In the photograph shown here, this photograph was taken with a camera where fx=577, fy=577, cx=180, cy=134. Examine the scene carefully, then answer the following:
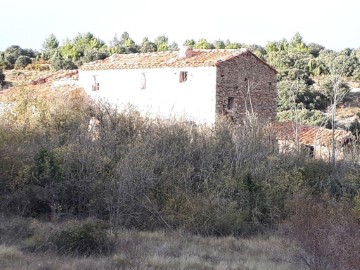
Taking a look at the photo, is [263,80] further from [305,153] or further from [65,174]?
[65,174]

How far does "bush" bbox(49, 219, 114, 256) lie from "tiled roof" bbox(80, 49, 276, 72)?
1485 centimetres

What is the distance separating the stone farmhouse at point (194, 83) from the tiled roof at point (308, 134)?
1.85 metres

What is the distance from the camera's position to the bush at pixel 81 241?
470 inches

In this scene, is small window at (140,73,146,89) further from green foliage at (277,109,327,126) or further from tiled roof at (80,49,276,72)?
green foliage at (277,109,327,126)

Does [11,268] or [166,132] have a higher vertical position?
[166,132]

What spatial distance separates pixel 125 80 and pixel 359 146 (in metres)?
13.2

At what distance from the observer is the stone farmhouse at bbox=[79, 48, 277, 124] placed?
85.8 ft

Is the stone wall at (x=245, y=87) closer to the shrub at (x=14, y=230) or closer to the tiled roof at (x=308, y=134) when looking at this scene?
the tiled roof at (x=308, y=134)

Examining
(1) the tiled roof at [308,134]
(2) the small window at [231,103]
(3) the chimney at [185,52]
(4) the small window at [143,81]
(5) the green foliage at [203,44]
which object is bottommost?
(1) the tiled roof at [308,134]

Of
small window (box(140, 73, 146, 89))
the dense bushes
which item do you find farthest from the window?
the dense bushes

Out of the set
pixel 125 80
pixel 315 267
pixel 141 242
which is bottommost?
pixel 141 242

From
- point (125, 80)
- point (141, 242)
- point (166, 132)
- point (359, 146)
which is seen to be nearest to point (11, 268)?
point (141, 242)

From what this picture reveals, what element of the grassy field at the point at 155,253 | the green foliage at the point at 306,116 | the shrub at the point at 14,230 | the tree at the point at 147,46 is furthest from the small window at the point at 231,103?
the tree at the point at 147,46

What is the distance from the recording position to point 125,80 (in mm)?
Result: 29391
